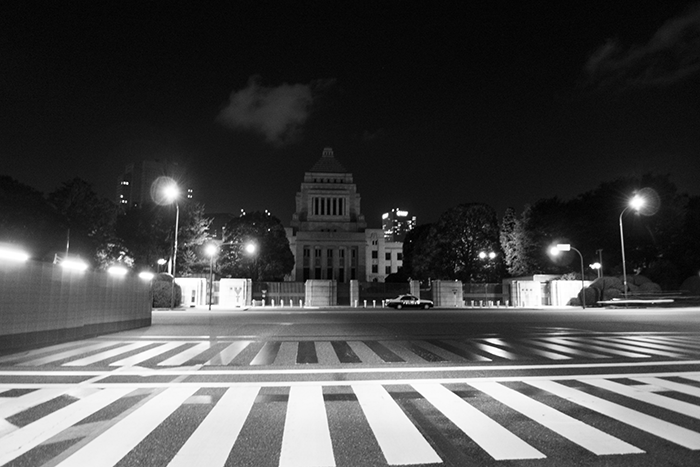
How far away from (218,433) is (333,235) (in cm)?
8714

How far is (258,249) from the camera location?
213 feet

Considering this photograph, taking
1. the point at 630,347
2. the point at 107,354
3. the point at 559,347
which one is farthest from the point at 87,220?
the point at 630,347

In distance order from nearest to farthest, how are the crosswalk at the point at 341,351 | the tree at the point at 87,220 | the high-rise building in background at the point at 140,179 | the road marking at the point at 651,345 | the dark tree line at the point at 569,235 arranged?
the crosswalk at the point at 341,351 < the road marking at the point at 651,345 < the dark tree line at the point at 569,235 < the tree at the point at 87,220 < the high-rise building in background at the point at 140,179

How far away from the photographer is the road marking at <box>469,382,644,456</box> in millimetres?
4512

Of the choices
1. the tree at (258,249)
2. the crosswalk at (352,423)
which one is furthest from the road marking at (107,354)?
the tree at (258,249)

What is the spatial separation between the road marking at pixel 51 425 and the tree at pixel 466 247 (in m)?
52.5

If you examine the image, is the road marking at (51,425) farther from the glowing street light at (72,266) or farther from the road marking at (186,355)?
the glowing street light at (72,266)

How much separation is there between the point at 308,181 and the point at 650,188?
223 feet

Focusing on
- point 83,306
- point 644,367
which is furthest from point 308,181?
point 644,367

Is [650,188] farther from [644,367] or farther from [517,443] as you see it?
[517,443]

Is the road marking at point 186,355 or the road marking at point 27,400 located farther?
the road marking at point 186,355

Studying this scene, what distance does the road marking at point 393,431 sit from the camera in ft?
14.0

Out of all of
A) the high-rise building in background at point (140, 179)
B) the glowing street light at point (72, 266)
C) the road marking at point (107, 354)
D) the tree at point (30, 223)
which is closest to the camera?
the road marking at point (107, 354)

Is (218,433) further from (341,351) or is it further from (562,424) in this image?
(341,351)
